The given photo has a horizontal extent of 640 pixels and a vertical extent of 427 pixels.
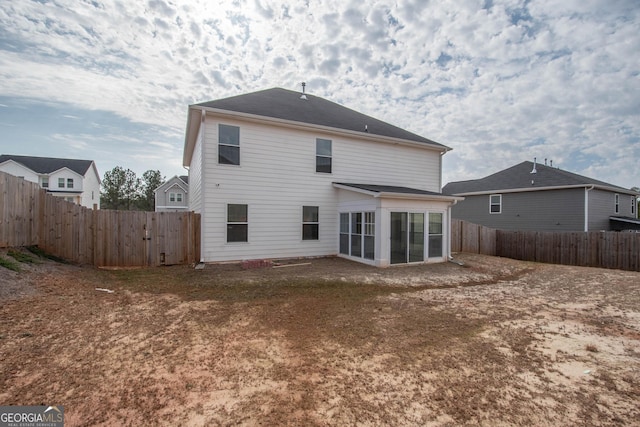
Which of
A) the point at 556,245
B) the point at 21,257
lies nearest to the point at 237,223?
the point at 21,257

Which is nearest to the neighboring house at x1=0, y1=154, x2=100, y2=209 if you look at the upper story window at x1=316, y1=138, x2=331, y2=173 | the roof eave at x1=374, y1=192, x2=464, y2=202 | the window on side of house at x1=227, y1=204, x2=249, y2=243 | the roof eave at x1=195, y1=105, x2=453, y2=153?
the window on side of house at x1=227, y1=204, x2=249, y2=243

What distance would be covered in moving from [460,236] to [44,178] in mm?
43648

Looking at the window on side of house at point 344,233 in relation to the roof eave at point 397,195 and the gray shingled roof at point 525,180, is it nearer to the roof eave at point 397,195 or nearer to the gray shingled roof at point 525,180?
the roof eave at point 397,195

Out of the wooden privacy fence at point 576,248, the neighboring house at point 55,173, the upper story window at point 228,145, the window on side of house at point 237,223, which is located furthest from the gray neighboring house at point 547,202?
the neighboring house at point 55,173

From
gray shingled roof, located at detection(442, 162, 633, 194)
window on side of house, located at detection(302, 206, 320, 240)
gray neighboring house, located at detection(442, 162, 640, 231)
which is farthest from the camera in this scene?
gray shingled roof, located at detection(442, 162, 633, 194)

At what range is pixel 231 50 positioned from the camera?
10773 millimetres

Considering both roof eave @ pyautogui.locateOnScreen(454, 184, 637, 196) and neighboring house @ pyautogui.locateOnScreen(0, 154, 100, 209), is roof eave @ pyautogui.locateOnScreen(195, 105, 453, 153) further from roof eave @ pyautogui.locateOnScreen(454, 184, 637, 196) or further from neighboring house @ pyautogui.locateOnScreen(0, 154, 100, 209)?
neighboring house @ pyautogui.locateOnScreen(0, 154, 100, 209)

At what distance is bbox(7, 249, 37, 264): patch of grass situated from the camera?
6.44 meters

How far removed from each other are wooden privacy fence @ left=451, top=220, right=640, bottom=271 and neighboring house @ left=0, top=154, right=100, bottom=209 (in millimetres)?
38187

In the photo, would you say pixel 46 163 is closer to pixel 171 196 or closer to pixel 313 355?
pixel 171 196

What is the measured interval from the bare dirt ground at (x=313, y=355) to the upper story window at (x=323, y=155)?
6.41m

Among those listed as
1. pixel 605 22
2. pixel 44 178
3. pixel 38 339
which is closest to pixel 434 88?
pixel 605 22

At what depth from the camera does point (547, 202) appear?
56.9ft

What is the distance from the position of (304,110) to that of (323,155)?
7.89 feet
